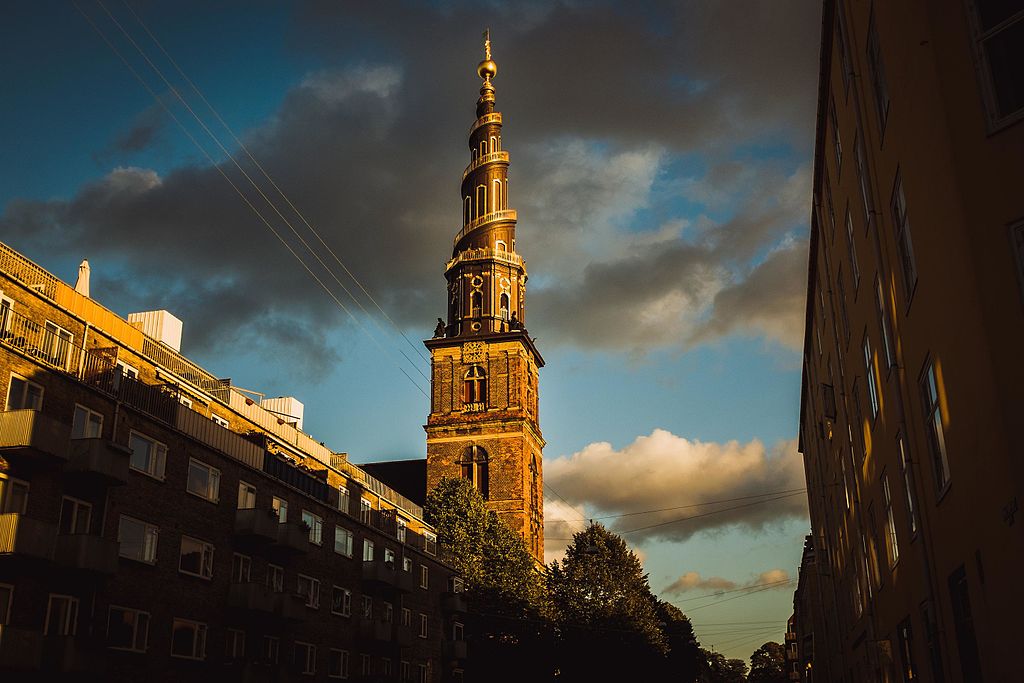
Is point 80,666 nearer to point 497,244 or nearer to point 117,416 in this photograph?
point 117,416

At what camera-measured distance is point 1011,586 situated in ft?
37.3

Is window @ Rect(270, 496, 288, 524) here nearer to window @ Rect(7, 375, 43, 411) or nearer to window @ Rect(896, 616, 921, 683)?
window @ Rect(7, 375, 43, 411)

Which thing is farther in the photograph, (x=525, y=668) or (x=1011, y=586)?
(x=525, y=668)

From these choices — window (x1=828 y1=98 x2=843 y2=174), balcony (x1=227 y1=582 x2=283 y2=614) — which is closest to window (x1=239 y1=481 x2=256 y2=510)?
balcony (x1=227 y1=582 x2=283 y2=614)

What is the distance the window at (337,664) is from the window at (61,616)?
16196 millimetres

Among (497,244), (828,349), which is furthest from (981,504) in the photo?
(497,244)

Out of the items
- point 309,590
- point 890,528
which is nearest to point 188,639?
point 309,590

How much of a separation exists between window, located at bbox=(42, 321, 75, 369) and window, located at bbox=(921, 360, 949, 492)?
73.6ft

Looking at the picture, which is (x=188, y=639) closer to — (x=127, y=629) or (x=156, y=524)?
(x=127, y=629)

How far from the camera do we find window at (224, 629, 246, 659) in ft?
107

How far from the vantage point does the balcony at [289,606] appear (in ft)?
114

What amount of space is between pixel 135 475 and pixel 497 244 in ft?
203

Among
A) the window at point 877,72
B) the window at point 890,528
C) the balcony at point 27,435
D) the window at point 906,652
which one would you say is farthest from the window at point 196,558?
the window at point 877,72

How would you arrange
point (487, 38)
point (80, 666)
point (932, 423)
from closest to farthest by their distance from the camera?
point (932, 423)
point (80, 666)
point (487, 38)
